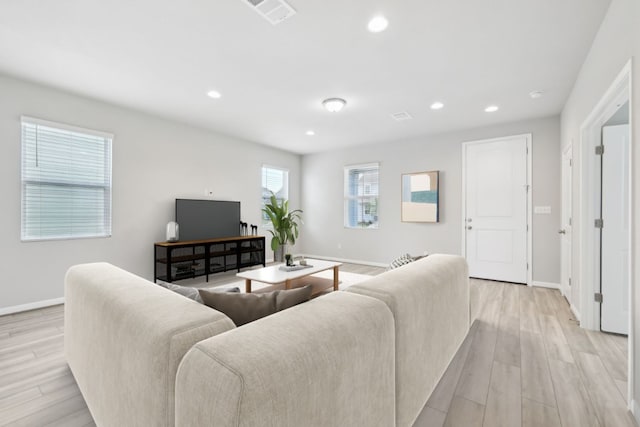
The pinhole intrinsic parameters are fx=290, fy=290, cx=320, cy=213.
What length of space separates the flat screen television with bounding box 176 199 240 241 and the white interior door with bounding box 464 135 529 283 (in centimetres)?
407

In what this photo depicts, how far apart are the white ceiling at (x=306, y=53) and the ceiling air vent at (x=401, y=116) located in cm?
19

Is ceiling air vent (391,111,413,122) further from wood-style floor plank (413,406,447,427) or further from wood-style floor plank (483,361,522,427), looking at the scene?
wood-style floor plank (413,406,447,427)

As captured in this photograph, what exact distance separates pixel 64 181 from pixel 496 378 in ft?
15.6

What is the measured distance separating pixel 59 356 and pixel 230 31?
111 inches

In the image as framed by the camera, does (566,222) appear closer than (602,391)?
No

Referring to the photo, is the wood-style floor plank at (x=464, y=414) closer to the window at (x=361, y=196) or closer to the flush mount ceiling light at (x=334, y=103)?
the flush mount ceiling light at (x=334, y=103)

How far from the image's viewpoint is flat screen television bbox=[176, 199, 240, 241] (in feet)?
14.9

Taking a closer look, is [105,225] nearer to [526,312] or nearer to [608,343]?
[526,312]

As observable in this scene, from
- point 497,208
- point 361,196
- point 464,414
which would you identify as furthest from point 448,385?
point 361,196

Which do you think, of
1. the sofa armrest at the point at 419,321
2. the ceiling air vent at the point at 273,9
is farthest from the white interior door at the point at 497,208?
the ceiling air vent at the point at 273,9

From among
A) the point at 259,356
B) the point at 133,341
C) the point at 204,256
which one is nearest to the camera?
the point at 259,356

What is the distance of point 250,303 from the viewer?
1188 mm

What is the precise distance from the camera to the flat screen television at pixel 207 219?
14.9 ft

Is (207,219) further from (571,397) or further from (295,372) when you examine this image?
(571,397)
